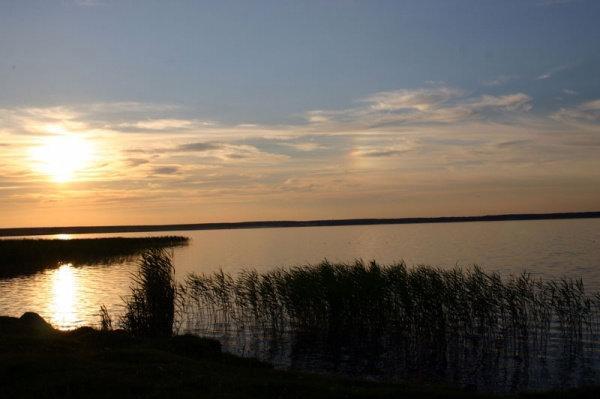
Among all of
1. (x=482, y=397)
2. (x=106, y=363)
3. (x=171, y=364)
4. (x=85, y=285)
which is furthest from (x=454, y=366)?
(x=85, y=285)

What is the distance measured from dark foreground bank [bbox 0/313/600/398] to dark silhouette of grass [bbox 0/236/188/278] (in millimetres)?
56984

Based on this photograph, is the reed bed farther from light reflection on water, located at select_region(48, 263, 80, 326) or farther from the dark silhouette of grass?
the dark silhouette of grass

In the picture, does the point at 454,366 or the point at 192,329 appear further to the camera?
the point at 192,329

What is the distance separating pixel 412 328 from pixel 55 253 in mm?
77090

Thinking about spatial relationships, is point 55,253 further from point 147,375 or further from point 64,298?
point 147,375

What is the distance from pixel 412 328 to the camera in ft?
116

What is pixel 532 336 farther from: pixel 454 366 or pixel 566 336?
pixel 454 366

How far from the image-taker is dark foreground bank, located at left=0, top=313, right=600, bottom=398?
58.8 ft

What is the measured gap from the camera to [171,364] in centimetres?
2142

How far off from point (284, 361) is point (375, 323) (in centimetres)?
690

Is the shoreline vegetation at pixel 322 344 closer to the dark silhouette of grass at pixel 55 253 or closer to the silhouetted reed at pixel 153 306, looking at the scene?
the silhouetted reed at pixel 153 306

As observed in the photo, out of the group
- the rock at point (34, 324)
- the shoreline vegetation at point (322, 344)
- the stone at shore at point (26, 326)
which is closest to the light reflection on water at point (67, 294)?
the shoreline vegetation at point (322, 344)

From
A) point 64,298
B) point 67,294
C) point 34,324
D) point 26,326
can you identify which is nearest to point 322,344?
point 34,324

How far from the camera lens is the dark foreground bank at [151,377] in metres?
17.9
